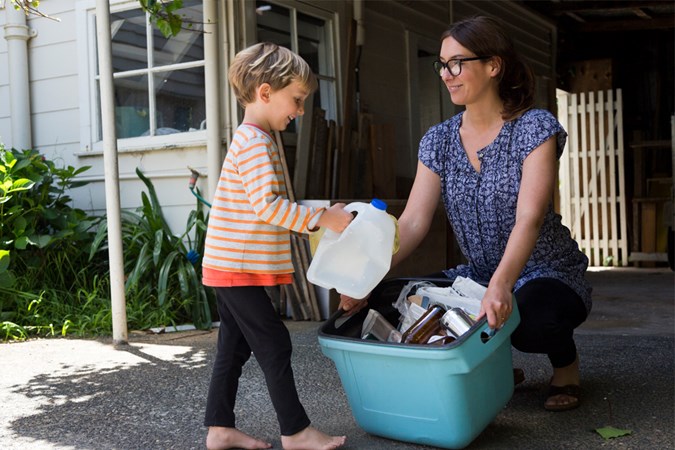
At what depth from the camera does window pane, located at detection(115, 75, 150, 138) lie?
6344 mm

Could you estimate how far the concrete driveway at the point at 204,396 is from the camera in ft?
9.60

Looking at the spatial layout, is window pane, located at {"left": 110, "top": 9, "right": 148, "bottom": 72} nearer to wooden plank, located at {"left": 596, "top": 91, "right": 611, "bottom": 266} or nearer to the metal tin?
the metal tin

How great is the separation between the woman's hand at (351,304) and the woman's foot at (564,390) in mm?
877

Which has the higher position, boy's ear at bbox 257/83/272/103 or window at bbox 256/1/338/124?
window at bbox 256/1/338/124

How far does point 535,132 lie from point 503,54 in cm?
34

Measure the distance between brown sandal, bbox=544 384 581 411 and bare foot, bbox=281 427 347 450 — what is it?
95cm

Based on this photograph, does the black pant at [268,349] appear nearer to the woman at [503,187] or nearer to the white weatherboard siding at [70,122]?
the woman at [503,187]

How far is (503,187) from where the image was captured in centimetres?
303

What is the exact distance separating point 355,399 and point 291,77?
3.78 feet

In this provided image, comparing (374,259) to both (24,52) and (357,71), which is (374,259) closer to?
(357,71)

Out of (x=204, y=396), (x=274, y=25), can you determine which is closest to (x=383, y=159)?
(x=274, y=25)

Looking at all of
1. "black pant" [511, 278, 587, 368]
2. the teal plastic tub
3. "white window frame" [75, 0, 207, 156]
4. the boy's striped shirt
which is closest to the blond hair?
the boy's striped shirt

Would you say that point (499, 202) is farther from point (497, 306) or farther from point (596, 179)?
point (596, 179)

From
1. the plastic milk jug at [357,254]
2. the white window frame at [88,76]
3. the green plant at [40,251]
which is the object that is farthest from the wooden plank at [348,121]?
the plastic milk jug at [357,254]
